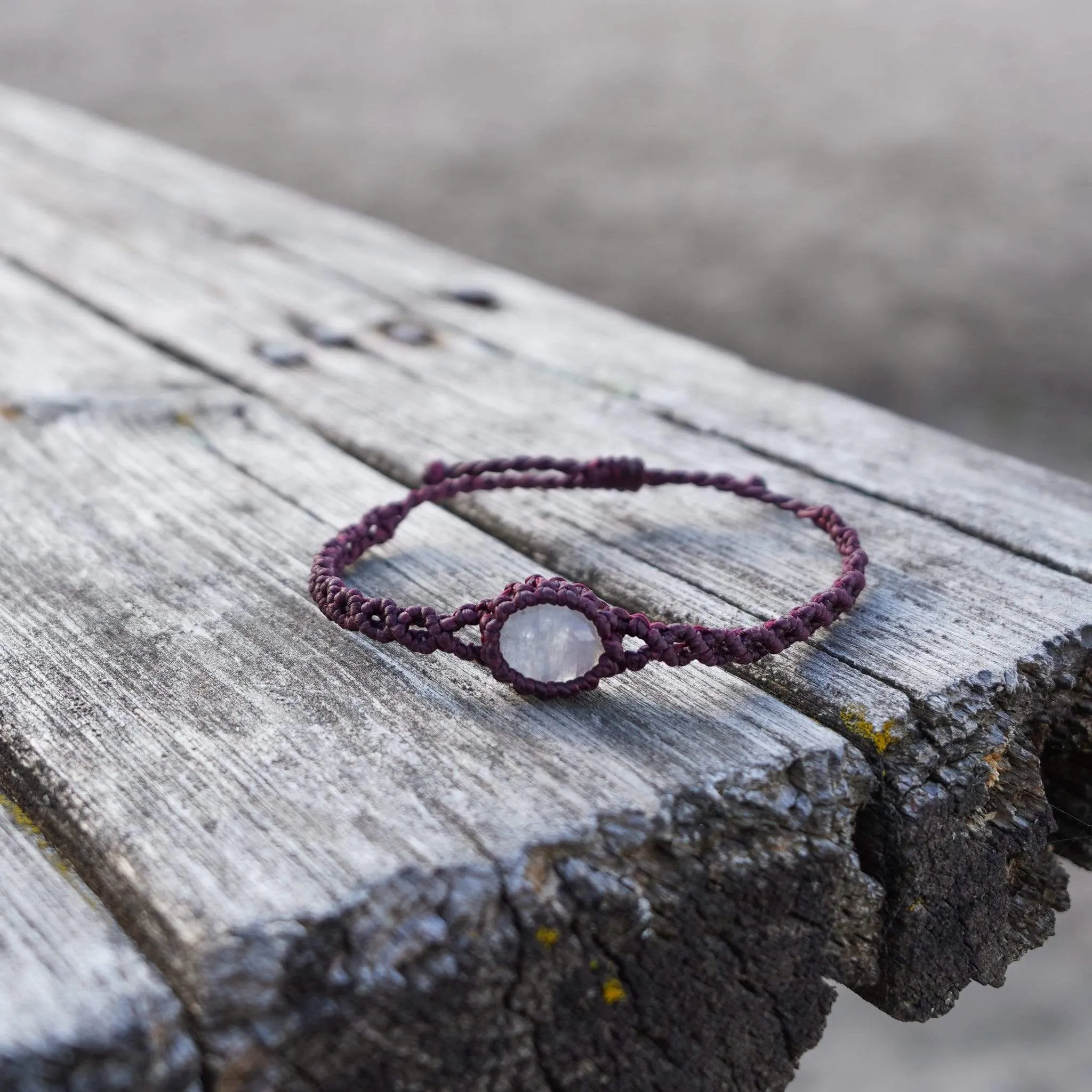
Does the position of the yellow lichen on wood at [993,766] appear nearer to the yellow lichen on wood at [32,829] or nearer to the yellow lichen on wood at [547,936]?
the yellow lichen on wood at [547,936]

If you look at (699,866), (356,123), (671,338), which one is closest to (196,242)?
(671,338)

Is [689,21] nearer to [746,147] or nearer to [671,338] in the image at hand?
[746,147]

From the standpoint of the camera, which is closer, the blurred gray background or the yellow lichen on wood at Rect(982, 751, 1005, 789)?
the yellow lichen on wood at Rect(982, 751, 1005, 789)

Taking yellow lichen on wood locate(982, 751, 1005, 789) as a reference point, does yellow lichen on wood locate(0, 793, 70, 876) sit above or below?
below

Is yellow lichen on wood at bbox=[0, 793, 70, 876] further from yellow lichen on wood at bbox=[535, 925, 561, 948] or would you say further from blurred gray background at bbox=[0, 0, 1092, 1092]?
blurred gray background at bbox=[0, 0, 1092, 1092]

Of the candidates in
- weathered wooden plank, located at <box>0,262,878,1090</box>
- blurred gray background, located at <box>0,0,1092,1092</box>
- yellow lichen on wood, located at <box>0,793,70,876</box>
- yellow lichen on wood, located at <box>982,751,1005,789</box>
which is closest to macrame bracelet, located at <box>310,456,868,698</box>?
weathered wooden plank, located at <box>0,262,878,1090</box>

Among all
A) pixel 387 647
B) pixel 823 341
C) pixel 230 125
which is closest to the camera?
pixel 387 647
